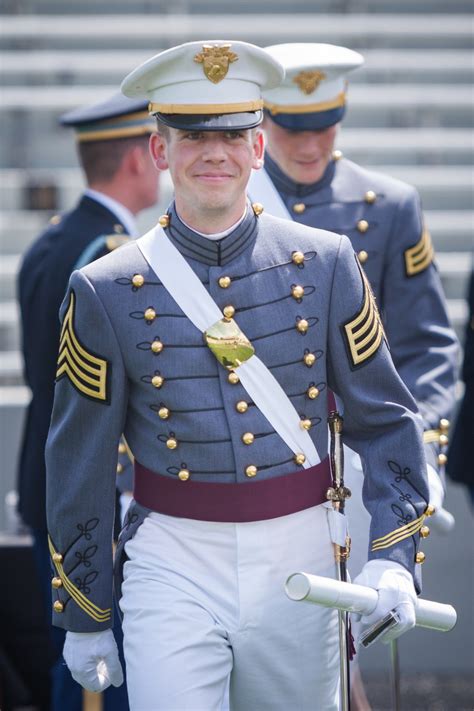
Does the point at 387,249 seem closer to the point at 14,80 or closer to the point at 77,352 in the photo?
the point at 77,352

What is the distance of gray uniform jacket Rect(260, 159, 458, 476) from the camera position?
4.30 metres

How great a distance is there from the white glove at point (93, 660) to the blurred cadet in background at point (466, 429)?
8.35 ft

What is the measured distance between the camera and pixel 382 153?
8.41 m

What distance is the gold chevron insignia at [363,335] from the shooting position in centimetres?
331

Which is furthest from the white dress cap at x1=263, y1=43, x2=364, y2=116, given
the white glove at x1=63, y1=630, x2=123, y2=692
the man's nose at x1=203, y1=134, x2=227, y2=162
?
the white glove at x1=63, y1=630, x2=123, y2=692

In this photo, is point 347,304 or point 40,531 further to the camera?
point 40,531

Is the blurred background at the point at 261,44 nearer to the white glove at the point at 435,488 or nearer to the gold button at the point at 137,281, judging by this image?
the white glove at the point at 435,488

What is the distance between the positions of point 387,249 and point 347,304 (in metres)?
1.04

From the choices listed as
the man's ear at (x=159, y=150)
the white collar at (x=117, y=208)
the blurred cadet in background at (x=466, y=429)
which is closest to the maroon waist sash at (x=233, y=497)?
the man's ear at (x=159, y=150)

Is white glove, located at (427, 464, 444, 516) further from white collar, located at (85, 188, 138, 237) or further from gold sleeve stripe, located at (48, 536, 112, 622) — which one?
white collar, located at (85, 188, 138, 237)

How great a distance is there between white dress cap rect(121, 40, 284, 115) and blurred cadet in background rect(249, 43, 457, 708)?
1.03 metres

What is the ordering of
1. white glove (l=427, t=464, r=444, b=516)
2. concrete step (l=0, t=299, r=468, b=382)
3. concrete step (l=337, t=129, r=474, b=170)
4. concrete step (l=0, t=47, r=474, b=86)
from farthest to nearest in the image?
concrete step (l=0, t=47, r=474, b=86) < concrete step (l=337, t=129, r=474, b=170) < concrete step (l=0, t=299, r=468, b=382) < white glove (l=427, t=464, r=444, b=516)

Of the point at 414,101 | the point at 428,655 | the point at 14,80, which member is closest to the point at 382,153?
the point at 414,101

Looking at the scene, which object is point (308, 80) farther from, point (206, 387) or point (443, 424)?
point (206, 387)
